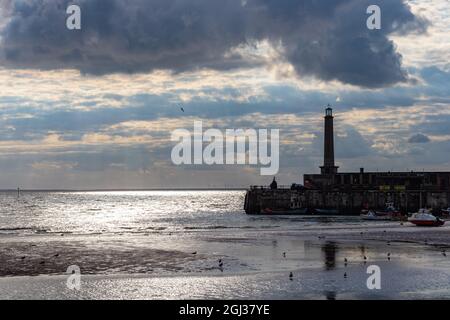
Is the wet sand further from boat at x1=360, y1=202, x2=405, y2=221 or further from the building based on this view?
the building

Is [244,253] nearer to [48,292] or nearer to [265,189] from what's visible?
[48,292]

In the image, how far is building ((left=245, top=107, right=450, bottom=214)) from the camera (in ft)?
375

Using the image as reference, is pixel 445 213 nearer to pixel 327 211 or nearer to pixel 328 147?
pixel 327 211

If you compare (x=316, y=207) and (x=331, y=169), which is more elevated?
(x=331, y=169)

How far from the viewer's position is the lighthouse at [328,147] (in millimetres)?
128125

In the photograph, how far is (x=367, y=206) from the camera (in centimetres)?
11644

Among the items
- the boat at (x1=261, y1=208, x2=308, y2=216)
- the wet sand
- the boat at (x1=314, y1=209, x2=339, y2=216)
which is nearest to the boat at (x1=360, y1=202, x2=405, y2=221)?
the boat at (x1=314, y1=209, x2=339, y2=216)
